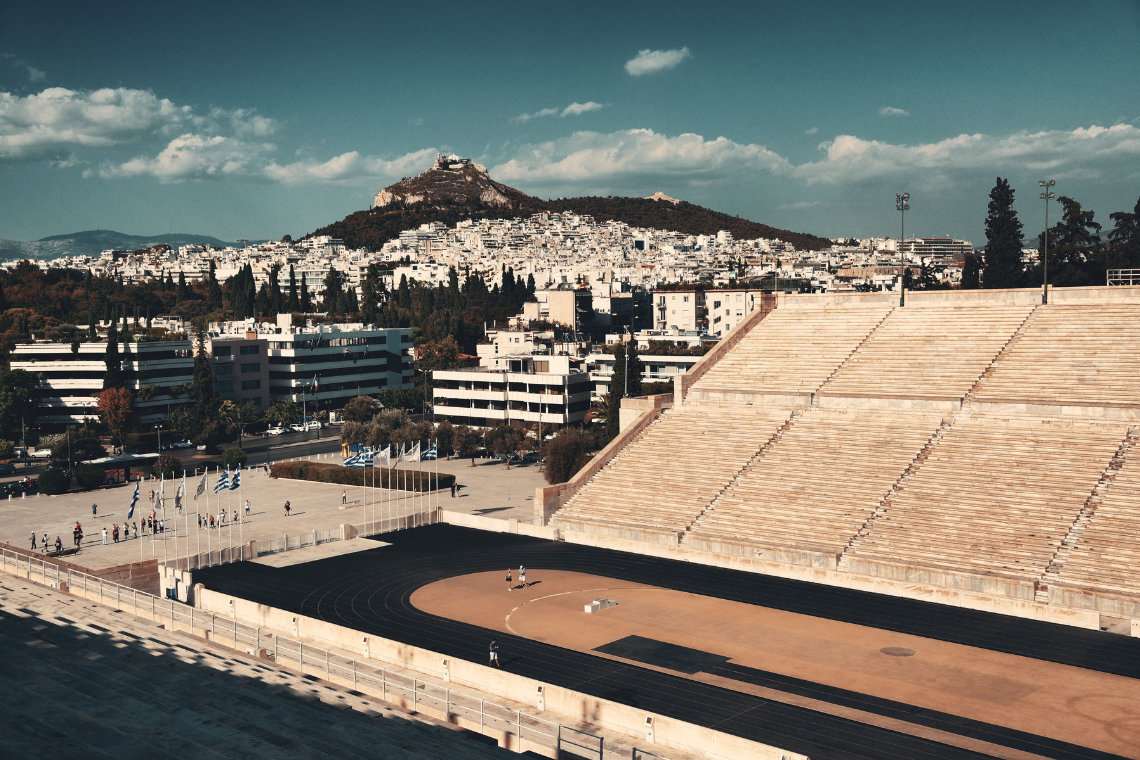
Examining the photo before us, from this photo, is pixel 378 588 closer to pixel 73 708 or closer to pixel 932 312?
pixel 73 708

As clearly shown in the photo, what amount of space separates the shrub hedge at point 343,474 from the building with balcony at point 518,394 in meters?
19.1

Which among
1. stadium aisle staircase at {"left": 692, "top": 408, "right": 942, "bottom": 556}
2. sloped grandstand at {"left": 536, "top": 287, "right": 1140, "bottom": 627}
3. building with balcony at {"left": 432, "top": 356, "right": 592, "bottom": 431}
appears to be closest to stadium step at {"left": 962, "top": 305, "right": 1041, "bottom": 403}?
sloped grandstand at {"left": 536, "top": 287, "right": 1140, "bottom": 627}

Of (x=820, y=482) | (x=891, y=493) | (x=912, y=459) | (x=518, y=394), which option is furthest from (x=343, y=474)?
(x=891, y=493)

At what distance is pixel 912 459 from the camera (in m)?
50.5

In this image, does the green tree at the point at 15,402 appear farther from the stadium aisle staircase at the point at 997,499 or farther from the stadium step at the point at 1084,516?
the stadium step at the point at 1084,516

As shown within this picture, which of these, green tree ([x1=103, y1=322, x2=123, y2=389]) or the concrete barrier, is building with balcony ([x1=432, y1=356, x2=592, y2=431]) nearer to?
green tree ([x1=103, y1=322, x2=123, y2=389])

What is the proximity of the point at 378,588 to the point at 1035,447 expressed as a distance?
33.3 meters

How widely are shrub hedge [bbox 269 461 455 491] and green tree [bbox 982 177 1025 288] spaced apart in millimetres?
49633

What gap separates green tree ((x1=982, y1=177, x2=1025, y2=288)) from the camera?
82.6m

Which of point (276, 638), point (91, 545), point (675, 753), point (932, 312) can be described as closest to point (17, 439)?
point (91, 545)

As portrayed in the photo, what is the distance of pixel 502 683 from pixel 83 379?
10074 centimetres

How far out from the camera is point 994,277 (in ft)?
272

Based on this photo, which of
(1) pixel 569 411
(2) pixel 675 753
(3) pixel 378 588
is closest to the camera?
(2) pixel 675 753

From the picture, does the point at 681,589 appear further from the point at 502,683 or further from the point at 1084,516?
the point at 1084,516
